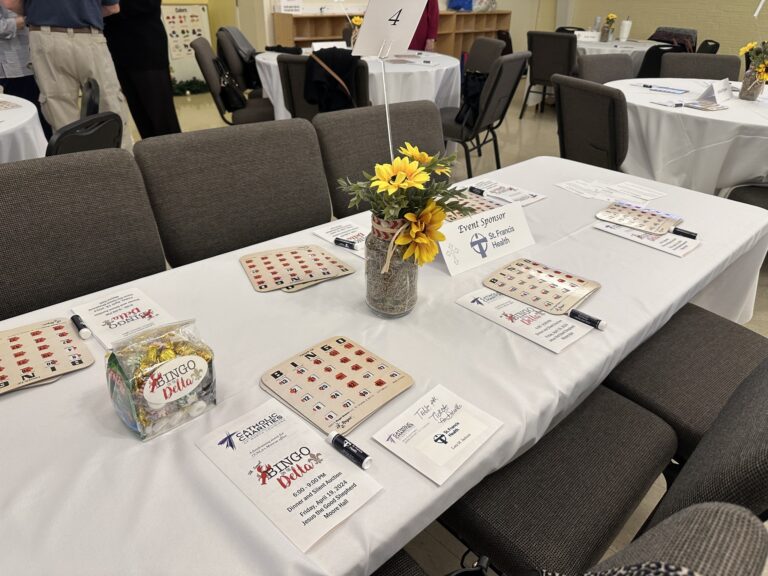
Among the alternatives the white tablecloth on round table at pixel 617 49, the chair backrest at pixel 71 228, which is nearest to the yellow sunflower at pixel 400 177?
the chair backrest at pixel 71 228

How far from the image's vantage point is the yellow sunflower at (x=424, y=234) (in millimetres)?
844

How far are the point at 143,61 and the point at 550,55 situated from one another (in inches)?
143

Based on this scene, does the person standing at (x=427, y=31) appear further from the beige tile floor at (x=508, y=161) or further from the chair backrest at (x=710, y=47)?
the chair backrest at (x=710, y=47)

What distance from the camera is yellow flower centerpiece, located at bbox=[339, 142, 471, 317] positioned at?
2.74ft

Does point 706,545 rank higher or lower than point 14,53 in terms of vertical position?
lower

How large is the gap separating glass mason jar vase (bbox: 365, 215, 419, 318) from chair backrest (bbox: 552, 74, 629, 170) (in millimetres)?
1765

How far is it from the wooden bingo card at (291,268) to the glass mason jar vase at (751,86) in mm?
2767

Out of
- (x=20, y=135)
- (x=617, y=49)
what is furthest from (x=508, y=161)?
(x=20, y=135)

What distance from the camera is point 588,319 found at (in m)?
0.96

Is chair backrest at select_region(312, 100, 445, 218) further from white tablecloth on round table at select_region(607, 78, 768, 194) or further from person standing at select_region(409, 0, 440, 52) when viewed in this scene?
person standing at select_region(409, 0, 440, 52)

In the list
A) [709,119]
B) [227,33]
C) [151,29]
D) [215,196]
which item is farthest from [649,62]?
[215,196]

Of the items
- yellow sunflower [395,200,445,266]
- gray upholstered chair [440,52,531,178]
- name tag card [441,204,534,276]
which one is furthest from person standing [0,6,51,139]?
yellow sunflower [395,200,445,266]

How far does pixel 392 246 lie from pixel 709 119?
222cm

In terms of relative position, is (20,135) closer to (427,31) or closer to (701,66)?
(427,31)
